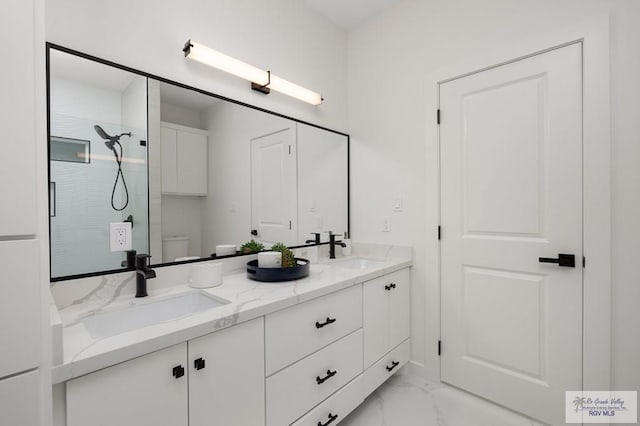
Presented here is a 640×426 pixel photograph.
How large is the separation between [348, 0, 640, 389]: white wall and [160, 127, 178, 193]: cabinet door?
143cm

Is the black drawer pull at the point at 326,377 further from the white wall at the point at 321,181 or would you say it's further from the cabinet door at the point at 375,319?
the white wall at the point at 321,181

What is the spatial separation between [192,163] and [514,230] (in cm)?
184

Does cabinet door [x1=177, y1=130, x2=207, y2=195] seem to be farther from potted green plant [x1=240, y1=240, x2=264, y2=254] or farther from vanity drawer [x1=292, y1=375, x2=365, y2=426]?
vanity drawer [x1=292, y1=375, x2=365, y2=426]

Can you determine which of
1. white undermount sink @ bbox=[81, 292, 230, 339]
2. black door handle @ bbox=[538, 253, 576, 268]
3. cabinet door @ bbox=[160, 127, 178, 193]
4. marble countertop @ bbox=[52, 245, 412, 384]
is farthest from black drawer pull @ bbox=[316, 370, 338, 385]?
black door handle @ bbox=[538, 253, 576, 268]

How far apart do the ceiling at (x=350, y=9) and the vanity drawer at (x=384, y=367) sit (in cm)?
247

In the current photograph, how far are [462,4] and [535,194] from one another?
4.24 feet

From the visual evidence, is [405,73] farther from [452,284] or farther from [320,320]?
[320,320]

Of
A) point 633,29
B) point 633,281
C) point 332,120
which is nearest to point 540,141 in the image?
point 633,29

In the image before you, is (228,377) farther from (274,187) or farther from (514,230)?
(514,230)

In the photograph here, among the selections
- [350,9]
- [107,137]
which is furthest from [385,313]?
[350,9]

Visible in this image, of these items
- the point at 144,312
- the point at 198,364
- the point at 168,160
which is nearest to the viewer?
the point at 198,364

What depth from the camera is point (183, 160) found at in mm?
1508

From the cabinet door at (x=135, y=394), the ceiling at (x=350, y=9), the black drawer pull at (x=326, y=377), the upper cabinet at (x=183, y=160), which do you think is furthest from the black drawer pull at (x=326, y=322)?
the ceiling at (x=350, y=9)

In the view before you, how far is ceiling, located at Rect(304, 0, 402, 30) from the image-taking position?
2.15m
